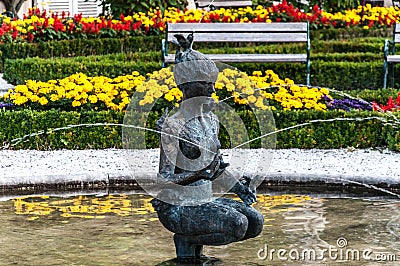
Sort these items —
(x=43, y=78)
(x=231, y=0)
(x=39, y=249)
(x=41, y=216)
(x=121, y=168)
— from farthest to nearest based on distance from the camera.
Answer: (x=231, y=0), (x=43, y=78), (x=121, y=168), (x=41, y=216), (x=39, y=249)

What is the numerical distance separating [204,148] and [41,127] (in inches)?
174

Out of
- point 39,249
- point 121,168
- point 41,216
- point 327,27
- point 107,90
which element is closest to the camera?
point 39,249

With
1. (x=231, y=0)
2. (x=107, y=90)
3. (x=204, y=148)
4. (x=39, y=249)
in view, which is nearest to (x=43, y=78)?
(x=107, y=90)

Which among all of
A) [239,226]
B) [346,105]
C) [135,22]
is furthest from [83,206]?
[135,22]

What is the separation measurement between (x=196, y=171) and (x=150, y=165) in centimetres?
327

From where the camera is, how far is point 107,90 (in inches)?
353

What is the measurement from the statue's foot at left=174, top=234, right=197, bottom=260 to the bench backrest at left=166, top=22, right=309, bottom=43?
25.5 ft

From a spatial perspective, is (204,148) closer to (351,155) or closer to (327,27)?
(351,155)

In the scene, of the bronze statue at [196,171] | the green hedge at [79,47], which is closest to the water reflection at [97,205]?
the bronze statue at [196,171]

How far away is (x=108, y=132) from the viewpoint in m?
8.44

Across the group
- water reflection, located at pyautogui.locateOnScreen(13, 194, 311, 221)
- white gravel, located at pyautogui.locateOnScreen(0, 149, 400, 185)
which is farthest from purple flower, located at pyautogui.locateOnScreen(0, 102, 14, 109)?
water reflection, located at pyautogui.locateOnScreen(13, 194, 311, 221)

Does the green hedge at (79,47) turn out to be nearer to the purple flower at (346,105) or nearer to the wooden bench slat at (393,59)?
the wooden bench slat at (393,59)

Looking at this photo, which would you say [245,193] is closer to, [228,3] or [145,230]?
[145,230]

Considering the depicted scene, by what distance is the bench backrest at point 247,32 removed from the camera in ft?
40.0
